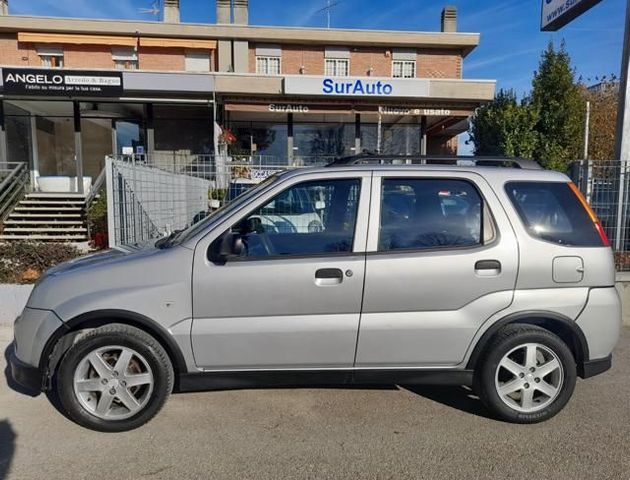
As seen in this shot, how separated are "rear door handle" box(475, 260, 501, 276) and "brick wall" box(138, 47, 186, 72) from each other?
19.6 m

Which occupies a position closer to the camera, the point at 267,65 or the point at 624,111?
the point at 624,111

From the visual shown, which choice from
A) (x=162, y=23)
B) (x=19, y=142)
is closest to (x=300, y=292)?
(x=19, y=142)

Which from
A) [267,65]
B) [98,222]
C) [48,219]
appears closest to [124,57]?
[267,65]

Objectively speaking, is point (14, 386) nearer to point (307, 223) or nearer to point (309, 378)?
point (309, 378)

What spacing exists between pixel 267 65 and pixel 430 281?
64.3ft

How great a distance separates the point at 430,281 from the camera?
3.13 m

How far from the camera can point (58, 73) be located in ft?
49.3

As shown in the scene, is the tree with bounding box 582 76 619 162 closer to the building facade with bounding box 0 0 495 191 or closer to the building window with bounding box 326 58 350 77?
the building facade with bounding box 0 0 495 191

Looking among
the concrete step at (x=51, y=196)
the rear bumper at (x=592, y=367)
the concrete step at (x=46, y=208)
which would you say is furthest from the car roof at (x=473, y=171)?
the concrete step at (x=51, y=196)

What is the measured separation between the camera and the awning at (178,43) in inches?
763

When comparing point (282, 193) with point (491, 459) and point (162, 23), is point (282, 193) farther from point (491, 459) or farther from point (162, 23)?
point (162, 23)

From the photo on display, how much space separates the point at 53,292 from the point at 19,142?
1735 centimetres

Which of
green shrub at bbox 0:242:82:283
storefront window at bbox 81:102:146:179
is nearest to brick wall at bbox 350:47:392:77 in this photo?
storefront window at bbox 81:102:146:179

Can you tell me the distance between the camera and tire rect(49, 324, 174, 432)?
3.07 m
